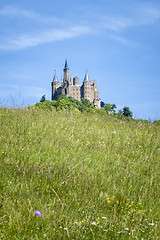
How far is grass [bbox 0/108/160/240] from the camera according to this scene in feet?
9.67

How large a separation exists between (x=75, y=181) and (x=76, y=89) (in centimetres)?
13660

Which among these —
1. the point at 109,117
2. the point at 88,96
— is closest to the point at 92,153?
the point at 109,117

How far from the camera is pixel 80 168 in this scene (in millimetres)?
4594

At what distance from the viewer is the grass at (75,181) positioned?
295cm

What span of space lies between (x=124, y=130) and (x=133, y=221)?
521cm

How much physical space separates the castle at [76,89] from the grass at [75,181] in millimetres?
129203

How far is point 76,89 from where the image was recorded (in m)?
139

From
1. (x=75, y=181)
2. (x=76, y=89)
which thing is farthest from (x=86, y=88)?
(x=75, y=181)

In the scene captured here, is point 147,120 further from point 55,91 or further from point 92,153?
point 55,91

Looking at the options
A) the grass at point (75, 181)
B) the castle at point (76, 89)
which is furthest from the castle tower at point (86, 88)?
the grass at point (75, 181)

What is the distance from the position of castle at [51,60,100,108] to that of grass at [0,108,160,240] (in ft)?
424

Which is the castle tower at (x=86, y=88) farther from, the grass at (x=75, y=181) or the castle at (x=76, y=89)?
the grass at (x=75, y=181)

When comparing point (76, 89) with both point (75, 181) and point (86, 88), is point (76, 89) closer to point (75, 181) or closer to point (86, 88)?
point (86, 88)

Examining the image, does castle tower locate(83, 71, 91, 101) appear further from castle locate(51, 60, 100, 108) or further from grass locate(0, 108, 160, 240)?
grass locate(0, 108, 160, 240)
